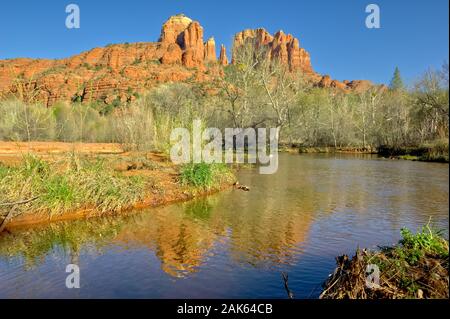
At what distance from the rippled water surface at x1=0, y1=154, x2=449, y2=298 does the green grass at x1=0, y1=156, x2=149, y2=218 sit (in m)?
0.63

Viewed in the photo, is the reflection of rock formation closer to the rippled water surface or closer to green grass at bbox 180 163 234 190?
the rippled water surface

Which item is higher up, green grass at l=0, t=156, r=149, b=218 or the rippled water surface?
green grass at l=0, t=156, r=149, b=218

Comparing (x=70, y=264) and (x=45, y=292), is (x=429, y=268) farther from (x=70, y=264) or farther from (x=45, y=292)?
(x=70, y=264)

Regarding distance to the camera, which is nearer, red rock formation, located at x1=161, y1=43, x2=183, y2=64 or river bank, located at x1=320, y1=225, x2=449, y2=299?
river bank, located at x1=320, y1=225, x2=449, y2=299

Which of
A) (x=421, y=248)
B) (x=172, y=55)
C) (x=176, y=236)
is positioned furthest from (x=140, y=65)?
(x=421, y=248)

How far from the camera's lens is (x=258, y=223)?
945 cm

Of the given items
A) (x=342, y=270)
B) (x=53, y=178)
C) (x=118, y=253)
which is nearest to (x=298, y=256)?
(x=342, y=270)

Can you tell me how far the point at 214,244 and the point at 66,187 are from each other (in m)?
4.34

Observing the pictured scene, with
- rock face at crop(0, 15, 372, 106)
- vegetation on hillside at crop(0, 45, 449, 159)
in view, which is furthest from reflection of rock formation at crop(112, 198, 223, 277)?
rock face at crop(0, 15, 372, 106)

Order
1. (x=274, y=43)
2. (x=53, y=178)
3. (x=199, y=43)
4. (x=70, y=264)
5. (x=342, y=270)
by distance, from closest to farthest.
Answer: (x=342, y=270), (x=70, y=264), (x=53, y=178), (x=199, y=43), (x=274, y=43)

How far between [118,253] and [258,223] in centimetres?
359

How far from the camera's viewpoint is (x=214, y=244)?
778cm

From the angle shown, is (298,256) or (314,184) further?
(314,184)

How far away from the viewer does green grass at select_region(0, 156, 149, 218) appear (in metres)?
9.38
